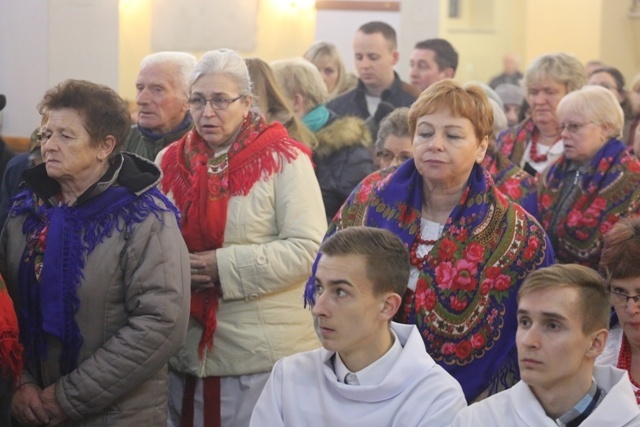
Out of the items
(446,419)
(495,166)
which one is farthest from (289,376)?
(495,166)

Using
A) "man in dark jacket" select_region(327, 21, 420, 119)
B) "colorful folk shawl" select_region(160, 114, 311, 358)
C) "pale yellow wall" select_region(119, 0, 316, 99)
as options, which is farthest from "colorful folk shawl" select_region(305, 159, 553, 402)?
"pale yellow wall" select_region(119, 0, 316, 99)

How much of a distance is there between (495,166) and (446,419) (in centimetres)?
219

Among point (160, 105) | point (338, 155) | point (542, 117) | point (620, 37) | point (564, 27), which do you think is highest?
point (564, 27)

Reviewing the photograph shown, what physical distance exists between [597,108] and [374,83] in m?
1.95

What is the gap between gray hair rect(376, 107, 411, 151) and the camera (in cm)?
471

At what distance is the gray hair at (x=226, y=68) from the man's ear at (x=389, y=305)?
123 cm

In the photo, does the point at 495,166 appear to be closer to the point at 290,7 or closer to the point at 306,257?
the point at 306,257

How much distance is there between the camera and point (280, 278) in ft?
13.0

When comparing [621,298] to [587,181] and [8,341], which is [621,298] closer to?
[587,181]

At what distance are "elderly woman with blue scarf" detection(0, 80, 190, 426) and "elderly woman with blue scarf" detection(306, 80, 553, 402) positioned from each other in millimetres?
500

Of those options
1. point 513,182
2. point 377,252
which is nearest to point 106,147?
point 377,252

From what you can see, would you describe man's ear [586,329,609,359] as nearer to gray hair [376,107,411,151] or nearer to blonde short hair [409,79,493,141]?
blonde short hair [409,79,493,141]

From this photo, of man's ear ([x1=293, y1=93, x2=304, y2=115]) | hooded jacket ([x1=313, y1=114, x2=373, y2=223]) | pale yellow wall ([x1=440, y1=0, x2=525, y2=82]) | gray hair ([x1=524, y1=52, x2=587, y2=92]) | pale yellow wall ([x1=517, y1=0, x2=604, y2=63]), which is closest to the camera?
hooded jacket ([x1=313, y1=114, x2=373, y2=223])

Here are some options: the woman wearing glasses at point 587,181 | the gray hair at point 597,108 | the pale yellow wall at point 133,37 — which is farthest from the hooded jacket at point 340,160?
the pale yellow wall at point 133,37
